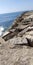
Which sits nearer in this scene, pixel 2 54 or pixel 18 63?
pixel 18 63

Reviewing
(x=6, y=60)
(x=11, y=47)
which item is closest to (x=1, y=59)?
(x=6, y=60)

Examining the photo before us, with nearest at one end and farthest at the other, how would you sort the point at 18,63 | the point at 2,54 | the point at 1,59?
the point at 18,63, the point at 1,59, the point at 2,54

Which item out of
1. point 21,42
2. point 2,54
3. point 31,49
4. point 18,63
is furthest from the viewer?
point 21,42

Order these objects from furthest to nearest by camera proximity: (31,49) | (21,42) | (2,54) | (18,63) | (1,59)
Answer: (21,42), (31,49), (2,54), (1,59), (18,63)

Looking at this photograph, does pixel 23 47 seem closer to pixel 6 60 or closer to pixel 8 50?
pixel 8 50

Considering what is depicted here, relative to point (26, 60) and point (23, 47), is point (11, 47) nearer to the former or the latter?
point (23, 47)

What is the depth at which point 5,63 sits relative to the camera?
10.9 ft

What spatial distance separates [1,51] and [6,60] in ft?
1.70

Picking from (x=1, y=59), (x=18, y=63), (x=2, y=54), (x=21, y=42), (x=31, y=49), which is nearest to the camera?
(x=18, y=63)

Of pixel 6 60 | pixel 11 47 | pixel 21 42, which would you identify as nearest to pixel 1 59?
pixel 6 60

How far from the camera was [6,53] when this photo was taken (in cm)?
383

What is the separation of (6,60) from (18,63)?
0.97 feet

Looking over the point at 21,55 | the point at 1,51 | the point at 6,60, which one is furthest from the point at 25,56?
the point at 1,51

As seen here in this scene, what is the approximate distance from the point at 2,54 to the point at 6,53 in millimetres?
94
